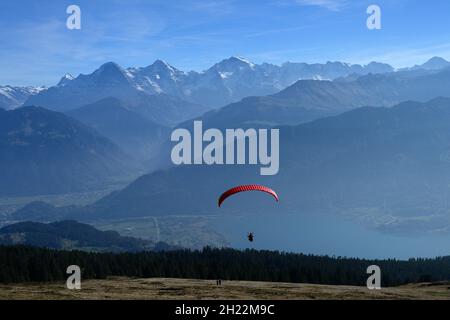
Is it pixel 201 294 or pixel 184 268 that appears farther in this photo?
pixel 184 268

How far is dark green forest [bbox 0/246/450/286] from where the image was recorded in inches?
5432

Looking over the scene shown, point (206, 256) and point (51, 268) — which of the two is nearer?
point (51, 268)

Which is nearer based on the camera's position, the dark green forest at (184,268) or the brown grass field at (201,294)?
the brown grass field at (201,294)

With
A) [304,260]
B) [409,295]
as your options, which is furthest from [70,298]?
[304,260]

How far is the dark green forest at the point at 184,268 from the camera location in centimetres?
13798

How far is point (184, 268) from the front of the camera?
15250cm

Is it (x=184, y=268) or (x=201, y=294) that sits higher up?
(x=184, y=268)

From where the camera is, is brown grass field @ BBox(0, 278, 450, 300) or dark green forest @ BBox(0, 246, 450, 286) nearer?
brown grass field @ BBox(0, 278, 450, 300)
